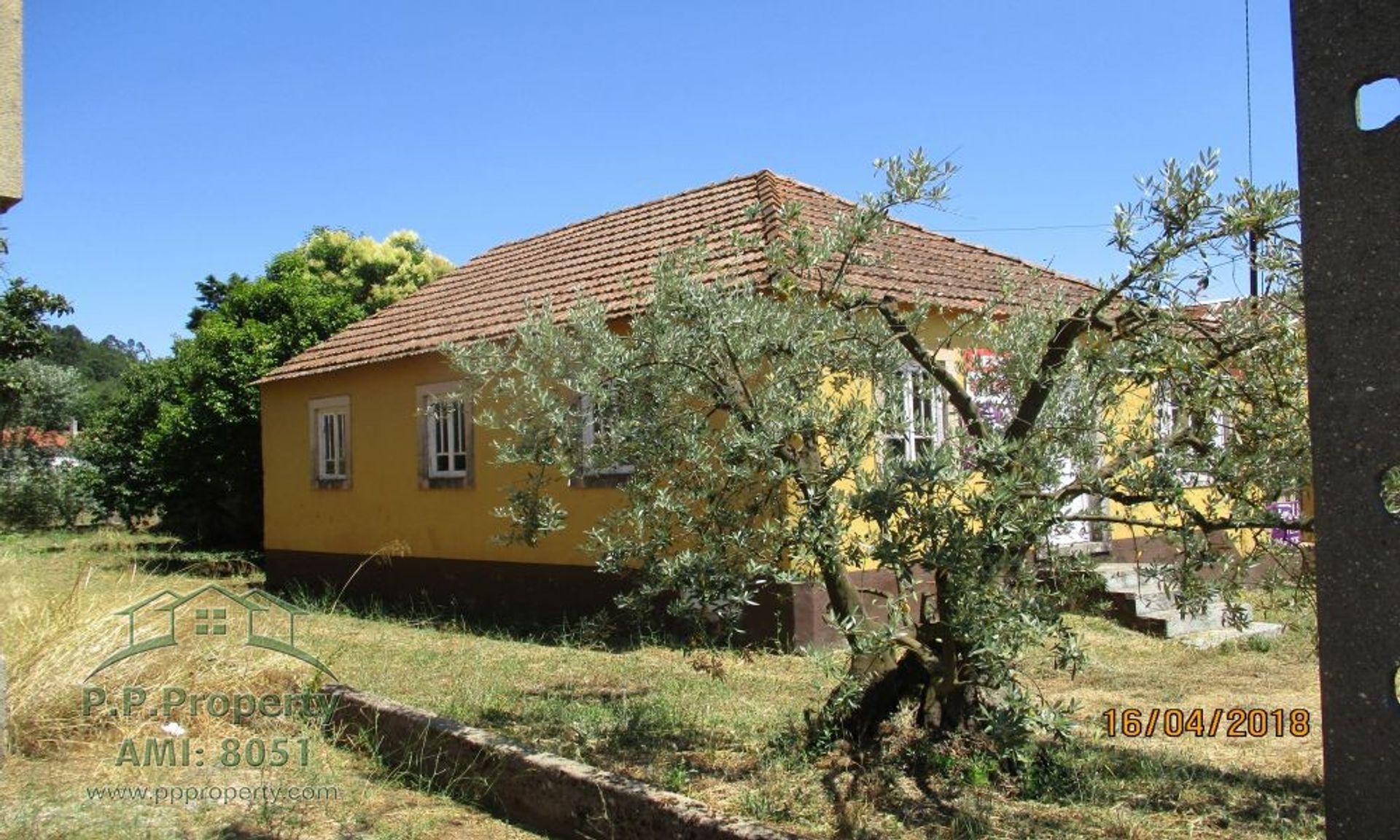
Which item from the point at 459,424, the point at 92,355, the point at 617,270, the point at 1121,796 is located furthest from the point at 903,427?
the point at 92,355

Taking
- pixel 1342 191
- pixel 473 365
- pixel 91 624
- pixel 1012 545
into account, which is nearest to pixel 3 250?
pixel 91 624

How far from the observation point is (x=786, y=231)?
648cm

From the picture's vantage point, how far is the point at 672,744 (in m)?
6.79

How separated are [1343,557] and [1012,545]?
1894 mm

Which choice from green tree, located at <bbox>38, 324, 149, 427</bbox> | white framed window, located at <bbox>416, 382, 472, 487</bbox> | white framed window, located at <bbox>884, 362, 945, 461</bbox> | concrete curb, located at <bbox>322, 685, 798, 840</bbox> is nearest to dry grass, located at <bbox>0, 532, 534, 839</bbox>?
concrete curb, located at <bbox>322, 685, 798, 840</bbox>

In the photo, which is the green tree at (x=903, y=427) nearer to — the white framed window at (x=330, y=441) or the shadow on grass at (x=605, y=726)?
the shadow on grass at (x=605, y=726)

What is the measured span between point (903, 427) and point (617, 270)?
25.1 ft

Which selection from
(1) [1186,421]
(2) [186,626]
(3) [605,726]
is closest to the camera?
(1) [1186,421]

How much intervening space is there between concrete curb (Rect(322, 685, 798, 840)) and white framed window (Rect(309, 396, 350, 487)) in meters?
8.21

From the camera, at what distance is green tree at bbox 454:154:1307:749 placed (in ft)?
15.7

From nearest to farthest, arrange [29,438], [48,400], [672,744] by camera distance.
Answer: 1. [672,744]
2. [29,438]
3. [48,400]

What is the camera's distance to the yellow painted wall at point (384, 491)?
12547mm

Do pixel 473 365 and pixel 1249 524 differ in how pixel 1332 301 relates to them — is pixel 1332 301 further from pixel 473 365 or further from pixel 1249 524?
pixel 473 365

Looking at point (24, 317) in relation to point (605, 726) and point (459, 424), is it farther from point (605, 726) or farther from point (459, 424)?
point (605, 726)
